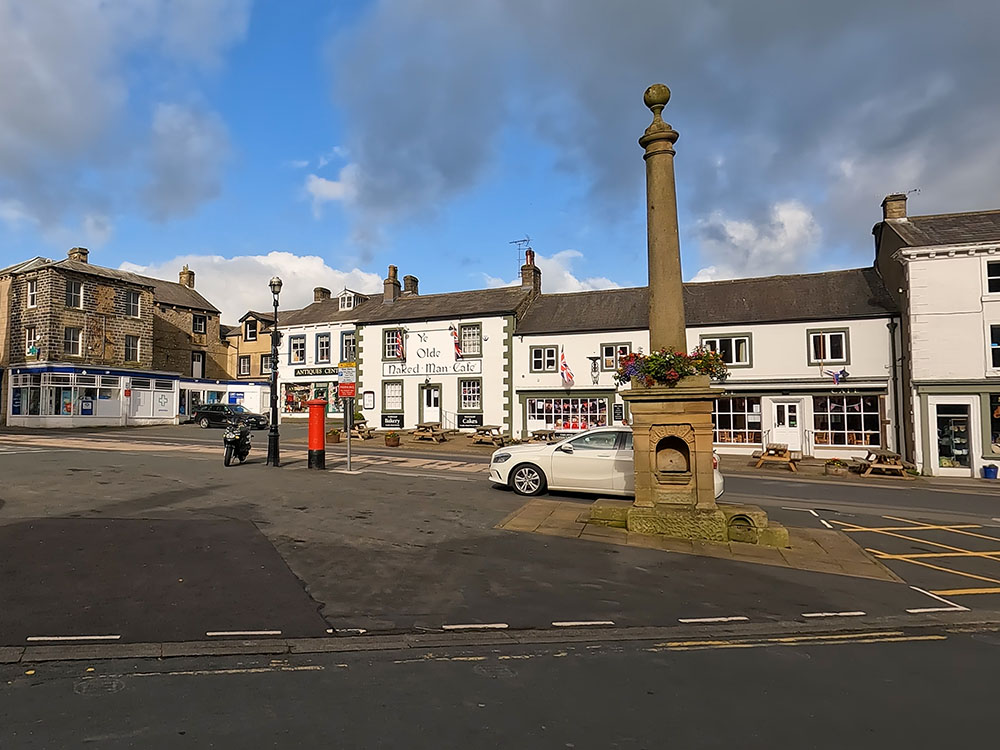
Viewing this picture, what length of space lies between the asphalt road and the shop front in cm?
3766

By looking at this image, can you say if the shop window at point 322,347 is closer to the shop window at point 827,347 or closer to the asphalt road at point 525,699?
the shop window at point 827,347

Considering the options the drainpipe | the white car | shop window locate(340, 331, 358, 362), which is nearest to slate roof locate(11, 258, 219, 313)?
shop window locate(340, 331, 358, 362)

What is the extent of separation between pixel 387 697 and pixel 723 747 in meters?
2.09

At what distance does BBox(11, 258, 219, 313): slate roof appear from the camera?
36.7 meters

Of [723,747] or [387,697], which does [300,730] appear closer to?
[387,697]

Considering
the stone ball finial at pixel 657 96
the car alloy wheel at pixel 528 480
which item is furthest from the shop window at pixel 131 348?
the stone ball finial at pixel 657 96

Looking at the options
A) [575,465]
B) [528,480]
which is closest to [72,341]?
[528,480]

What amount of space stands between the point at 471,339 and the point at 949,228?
20804 millimetres

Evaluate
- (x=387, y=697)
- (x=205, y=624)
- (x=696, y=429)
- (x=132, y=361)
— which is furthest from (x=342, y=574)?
(x=132, y=361)

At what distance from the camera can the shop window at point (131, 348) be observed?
130 feet

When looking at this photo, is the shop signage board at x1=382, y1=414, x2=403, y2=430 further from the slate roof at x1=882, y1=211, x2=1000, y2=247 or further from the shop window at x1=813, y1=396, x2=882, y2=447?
the slate roof at x1=882, y1=211, x2=1000, y2=247

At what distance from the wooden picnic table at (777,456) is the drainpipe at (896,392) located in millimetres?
3884

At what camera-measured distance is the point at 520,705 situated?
12.8 feet

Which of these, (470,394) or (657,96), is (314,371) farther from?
(657,96)
